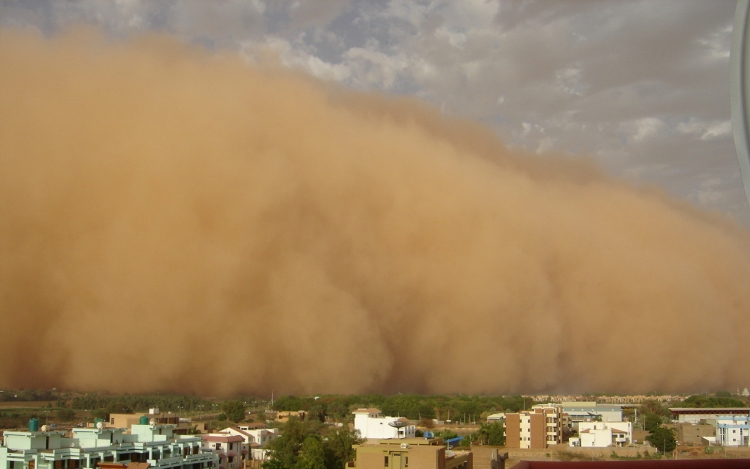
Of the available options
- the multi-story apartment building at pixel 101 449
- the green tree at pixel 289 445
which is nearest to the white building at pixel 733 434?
the green tree at pixel 289 445

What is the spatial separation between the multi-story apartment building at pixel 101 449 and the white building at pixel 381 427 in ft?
10.4

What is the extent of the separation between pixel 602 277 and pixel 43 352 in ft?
43.0

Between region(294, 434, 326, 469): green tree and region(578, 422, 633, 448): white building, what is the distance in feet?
16.9

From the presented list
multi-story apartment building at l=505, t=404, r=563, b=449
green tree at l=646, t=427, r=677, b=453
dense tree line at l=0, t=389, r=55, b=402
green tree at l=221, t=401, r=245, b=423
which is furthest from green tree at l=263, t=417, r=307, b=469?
dense tree line at l=0, t=389, r=55, b=402

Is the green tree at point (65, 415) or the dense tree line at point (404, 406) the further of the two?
the dense tree line at point (404, 406)

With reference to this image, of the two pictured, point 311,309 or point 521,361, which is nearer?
point 311,309

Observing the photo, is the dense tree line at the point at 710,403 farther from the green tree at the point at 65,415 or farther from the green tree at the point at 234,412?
the green tree at the point at 65,415

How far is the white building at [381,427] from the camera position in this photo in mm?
10777

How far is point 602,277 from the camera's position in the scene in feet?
67.2

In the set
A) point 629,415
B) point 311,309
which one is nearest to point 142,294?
point 311,309

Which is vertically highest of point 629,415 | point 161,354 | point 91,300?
point 91,300

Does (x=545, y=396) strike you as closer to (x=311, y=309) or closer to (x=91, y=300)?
(x=311, y=309)

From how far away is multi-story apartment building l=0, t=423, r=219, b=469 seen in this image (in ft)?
21.5

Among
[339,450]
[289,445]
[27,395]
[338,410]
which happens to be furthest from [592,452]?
[27,395]
